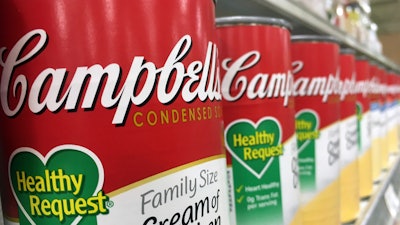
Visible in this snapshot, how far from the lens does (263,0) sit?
1.98ft

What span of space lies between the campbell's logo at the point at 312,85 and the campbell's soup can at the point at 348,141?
0.16 metres

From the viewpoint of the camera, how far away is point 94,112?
35cm

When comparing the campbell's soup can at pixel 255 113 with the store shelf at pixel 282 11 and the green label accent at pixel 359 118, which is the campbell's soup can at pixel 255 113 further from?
the green label accent at pixel 359 118

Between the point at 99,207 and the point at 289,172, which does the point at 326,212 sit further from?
the point at 99,207

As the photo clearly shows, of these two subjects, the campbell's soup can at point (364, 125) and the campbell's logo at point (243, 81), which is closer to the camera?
the campbell's logo at point (243, 81)

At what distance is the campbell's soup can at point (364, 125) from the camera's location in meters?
1.22

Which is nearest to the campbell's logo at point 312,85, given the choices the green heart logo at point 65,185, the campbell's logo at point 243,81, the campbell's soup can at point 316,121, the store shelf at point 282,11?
the campbell's soup can at point 316,121

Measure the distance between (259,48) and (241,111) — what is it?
9cm

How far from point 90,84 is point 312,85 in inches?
21.2

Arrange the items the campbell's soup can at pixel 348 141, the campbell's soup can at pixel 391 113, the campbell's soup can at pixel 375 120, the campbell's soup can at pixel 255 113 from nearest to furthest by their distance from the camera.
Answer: the campbell's soup can at pixel 255 113
the campbell's soup can at pixel 348 141
the campbell's soup can at pixel 375 120
the campbell's soup can at pixel 391 113

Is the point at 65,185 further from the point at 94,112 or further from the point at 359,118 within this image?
the point at 359,118

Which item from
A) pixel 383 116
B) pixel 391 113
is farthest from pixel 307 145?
pixel 391 113

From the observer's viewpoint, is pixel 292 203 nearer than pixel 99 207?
No

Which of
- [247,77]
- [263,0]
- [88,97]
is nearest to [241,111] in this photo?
[247,77]
